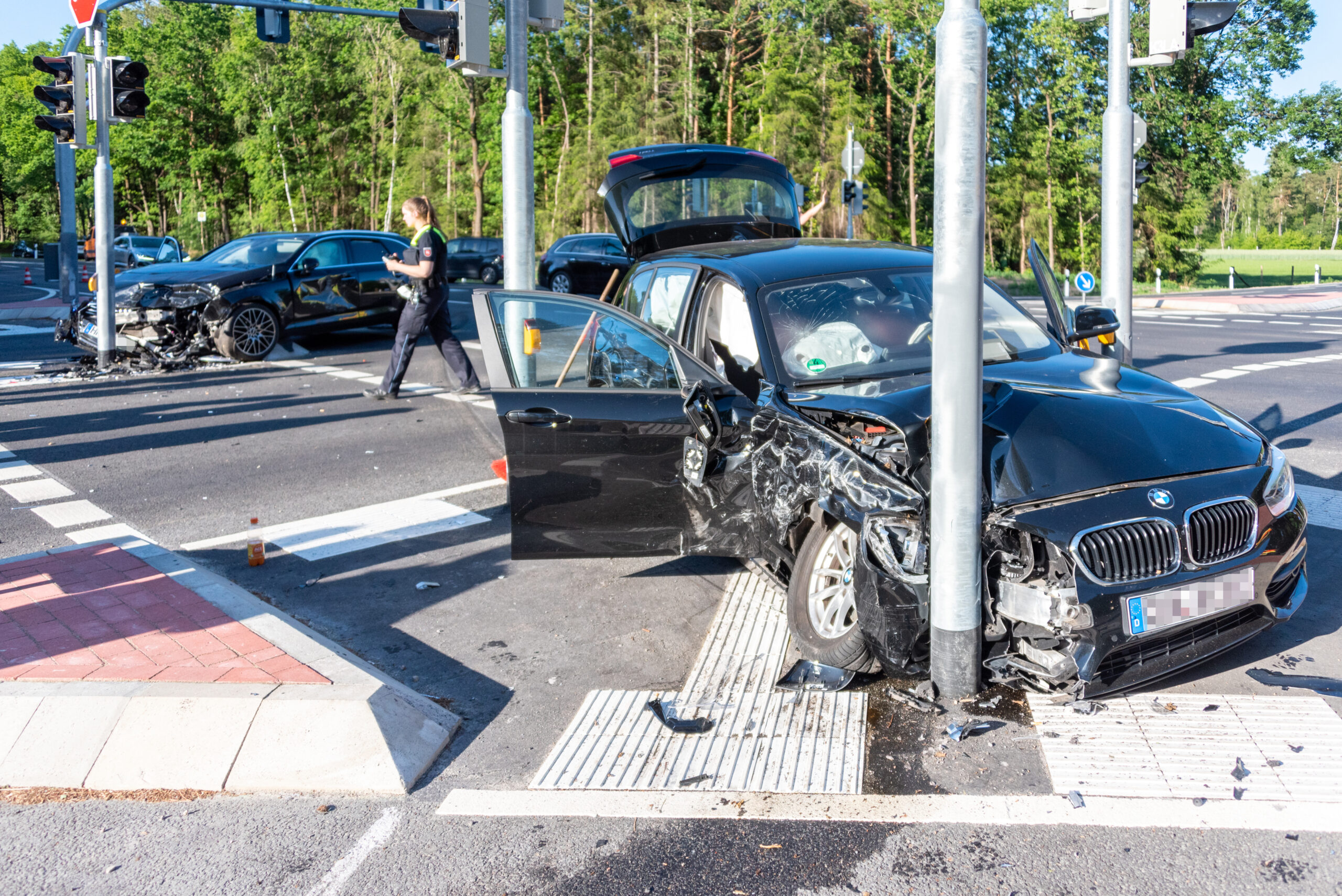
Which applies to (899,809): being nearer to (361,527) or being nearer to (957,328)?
(957,328)

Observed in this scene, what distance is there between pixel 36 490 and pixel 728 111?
5243 cm

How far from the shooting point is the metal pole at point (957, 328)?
13.3 ft

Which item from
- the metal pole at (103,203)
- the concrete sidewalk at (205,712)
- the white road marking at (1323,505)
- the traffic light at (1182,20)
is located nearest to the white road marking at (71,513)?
the concrete sidewalk at (205,712)

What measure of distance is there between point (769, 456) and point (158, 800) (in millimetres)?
2581

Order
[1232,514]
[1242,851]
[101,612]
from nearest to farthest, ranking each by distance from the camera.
→ [1242,851] < [1232,514] < [101,612]

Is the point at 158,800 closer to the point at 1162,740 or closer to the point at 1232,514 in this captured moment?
the point at 1162,740

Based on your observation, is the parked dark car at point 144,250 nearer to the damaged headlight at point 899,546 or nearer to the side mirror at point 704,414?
the side mirror at point 704,414

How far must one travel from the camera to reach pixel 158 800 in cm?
378

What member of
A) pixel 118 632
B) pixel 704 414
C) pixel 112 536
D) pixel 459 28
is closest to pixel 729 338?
pixel 704 414

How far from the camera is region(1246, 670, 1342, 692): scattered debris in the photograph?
14.3 feet

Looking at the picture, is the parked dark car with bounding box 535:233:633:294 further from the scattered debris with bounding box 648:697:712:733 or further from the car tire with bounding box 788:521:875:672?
the scattered debris with bounding box 648:697:712:733

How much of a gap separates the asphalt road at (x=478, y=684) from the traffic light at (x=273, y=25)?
10.2 meters

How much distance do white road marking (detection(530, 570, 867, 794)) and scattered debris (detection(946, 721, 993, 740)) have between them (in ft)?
0.99

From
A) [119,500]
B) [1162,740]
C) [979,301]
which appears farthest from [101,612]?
[1162,740]
